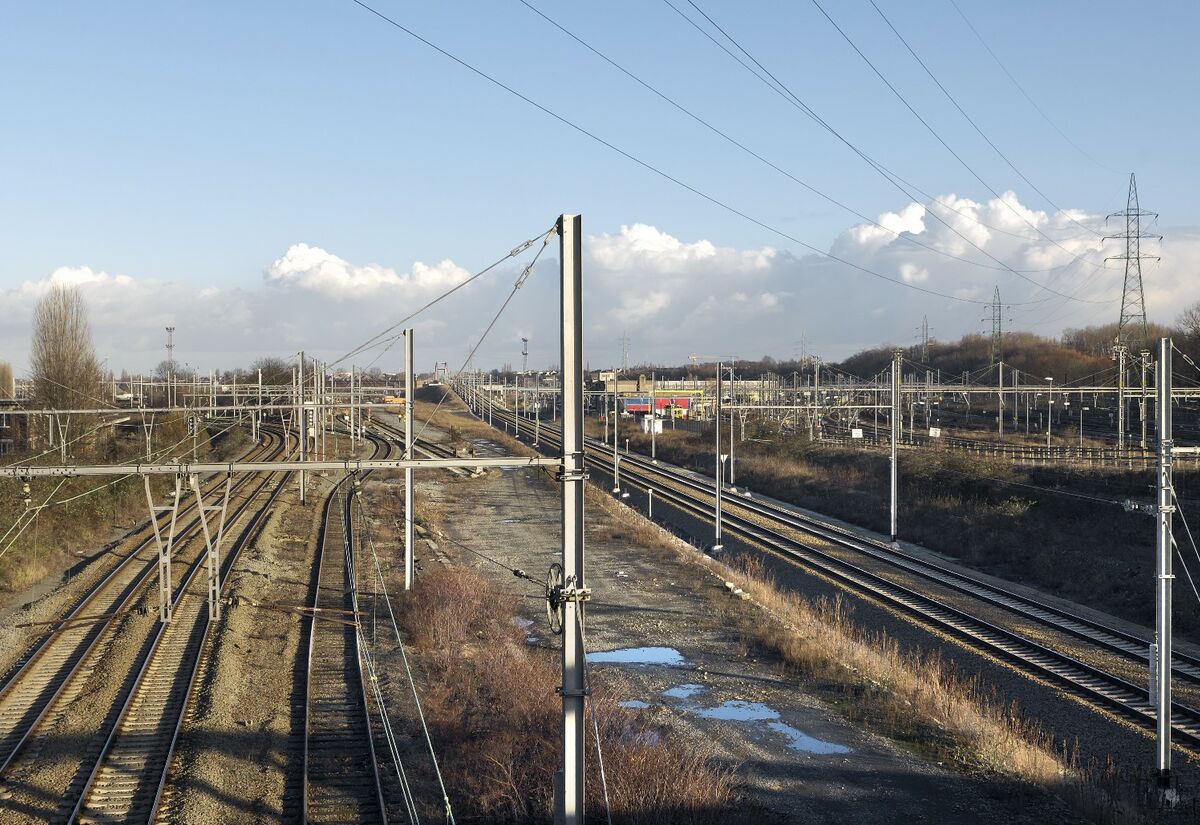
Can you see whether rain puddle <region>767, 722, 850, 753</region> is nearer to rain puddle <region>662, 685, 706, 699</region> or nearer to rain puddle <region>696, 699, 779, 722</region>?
rain puddle <region>696, 699, 779, 722</region>

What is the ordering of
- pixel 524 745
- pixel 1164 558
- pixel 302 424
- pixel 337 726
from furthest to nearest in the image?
1. pixel 302 424
2. pixel 337 726
3. pixel 1164 558
4. pixel 524 745

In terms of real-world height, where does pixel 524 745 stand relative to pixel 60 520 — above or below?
below

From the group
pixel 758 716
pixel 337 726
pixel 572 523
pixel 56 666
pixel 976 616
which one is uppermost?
pixel 572 523

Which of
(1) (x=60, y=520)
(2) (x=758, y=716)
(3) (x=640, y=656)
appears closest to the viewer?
(2) (x=758, y=716)

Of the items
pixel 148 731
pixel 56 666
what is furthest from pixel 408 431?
pixel 148 731

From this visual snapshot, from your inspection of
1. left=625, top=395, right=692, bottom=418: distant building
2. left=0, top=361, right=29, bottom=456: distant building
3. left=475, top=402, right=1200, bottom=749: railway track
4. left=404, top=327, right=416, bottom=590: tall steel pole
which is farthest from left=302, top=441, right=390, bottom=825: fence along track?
left=625, top=395, right=692, bottom=418: distant building

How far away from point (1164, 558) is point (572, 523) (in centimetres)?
790

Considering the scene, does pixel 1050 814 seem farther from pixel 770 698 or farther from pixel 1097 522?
pixel 1097 522

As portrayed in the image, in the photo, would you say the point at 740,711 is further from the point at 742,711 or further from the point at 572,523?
the point at 572,523

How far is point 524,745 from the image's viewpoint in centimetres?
1122

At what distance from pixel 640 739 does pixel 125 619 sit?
10767mm

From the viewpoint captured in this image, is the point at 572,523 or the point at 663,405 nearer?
the point at 572,523

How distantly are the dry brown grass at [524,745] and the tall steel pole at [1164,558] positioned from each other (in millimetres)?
4887

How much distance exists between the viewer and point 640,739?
37.4ft
